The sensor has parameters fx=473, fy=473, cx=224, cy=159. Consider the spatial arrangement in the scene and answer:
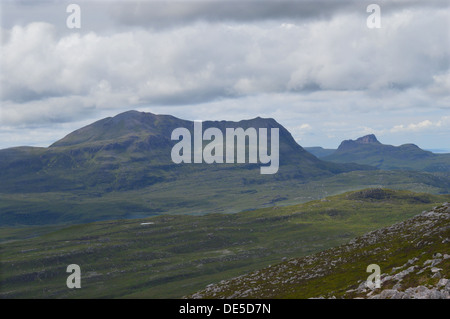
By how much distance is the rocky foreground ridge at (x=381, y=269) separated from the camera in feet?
219

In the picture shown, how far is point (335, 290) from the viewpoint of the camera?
8438 centimetres

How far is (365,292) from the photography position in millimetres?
71188

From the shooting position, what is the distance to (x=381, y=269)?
89.3 m

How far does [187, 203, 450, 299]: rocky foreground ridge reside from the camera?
6669 cm
